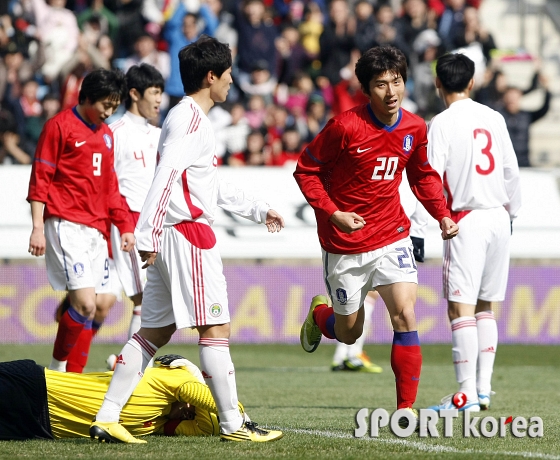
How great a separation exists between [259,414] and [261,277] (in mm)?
6767

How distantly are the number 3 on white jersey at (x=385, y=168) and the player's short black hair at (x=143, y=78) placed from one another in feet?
10.3

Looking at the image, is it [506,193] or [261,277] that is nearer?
[506,193]

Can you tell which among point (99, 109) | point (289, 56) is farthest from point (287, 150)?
point (99, 109)

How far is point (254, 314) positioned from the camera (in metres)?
13.7

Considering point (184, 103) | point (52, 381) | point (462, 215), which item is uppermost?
point (184, 103)

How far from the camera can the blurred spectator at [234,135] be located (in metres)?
15.1

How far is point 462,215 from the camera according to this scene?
24.5ft

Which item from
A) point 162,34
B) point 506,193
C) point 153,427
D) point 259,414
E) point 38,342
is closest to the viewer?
point 153,427

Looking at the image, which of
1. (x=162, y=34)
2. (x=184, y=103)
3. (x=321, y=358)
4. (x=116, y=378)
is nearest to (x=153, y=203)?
(x=184, y=103)

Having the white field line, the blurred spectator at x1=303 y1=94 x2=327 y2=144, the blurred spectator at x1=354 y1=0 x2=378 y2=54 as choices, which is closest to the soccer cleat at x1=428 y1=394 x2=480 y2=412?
the white field line

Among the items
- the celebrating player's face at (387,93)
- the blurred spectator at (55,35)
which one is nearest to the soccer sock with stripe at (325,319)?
the celebrating player's face at (387,93)

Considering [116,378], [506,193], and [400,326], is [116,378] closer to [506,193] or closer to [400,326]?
[400,326]

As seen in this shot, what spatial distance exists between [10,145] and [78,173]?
7220mm

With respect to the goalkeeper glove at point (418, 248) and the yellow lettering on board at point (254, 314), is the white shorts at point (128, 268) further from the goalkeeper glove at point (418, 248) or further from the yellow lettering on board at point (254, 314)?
the yellow lettering on board at point (254, 314)
